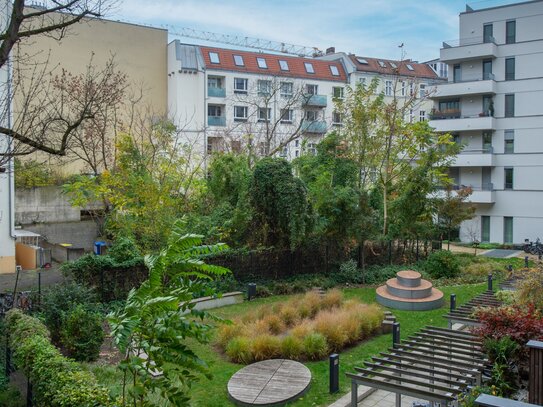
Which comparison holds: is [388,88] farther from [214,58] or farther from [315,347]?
[315,347]

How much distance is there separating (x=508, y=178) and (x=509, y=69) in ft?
26.6

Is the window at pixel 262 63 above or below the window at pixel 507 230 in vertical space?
above

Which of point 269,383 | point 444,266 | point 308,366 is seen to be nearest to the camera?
point 269,383

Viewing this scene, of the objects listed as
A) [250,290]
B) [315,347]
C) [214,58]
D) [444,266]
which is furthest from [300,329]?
[214,58]

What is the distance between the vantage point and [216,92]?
144 feet

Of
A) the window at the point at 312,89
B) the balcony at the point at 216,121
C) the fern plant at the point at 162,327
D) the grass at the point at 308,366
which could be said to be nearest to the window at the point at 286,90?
the window at the point at 312,89

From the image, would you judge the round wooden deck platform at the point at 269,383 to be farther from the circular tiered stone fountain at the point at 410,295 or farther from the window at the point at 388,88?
the window at the point at 388,88

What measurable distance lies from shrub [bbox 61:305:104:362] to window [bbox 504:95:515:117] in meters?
35.4

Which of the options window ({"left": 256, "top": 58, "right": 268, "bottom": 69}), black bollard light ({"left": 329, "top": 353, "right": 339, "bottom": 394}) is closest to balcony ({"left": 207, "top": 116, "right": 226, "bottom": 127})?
window ({"left": 256, "top": 58, "right": 268, "bottom": 69})

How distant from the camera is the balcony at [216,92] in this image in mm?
43656

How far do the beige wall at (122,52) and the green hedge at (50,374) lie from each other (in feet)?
85.1

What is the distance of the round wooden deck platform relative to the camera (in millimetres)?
10289

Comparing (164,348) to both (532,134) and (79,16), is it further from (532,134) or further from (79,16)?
(532,134)

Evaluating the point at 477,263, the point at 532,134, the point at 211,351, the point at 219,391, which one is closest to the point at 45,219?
the point at 211,351
